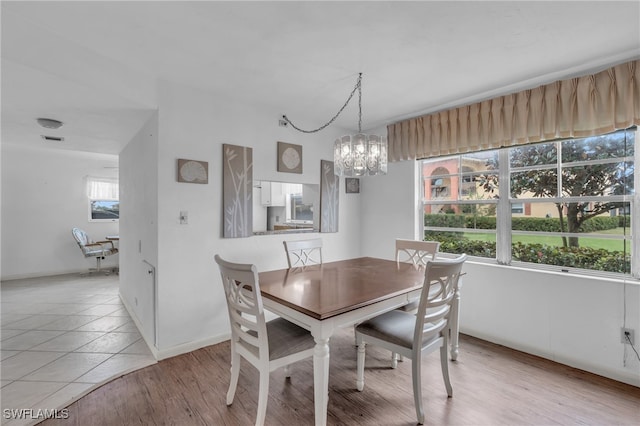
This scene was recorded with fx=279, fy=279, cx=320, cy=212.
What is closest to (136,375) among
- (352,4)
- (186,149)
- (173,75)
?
(186,149)

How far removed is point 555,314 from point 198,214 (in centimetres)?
324

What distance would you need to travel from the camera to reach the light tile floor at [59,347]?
187 centimetres

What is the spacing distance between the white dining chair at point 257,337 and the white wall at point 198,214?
38.3 inches

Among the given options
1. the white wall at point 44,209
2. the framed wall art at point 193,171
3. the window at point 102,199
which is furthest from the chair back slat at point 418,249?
the white wall at point 44,209

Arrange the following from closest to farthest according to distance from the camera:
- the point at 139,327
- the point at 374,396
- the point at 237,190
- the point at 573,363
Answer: the point at 374,396 < the point at 573,363 < the point at 237,190 < the point at 139,327

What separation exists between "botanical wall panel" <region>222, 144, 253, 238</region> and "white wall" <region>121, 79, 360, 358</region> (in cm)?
6

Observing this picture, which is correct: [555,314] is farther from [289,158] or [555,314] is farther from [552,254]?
[289,158]

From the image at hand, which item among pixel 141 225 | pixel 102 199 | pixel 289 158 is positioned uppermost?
pixel 289 158

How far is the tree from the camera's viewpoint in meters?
2.20

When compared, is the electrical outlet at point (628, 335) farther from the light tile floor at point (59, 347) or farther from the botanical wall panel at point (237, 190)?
the light tile floor at point (59, 347)

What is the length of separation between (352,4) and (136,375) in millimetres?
2923

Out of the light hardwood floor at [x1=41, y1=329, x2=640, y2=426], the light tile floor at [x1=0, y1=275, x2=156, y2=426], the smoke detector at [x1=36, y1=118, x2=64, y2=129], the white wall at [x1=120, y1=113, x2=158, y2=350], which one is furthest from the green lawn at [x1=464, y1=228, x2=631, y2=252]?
the smoke detector at [x1=36, y1=118, x2=64, y2=129]

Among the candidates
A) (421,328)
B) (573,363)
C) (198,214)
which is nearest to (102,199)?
(198,214)

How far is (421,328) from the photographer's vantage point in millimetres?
1641
